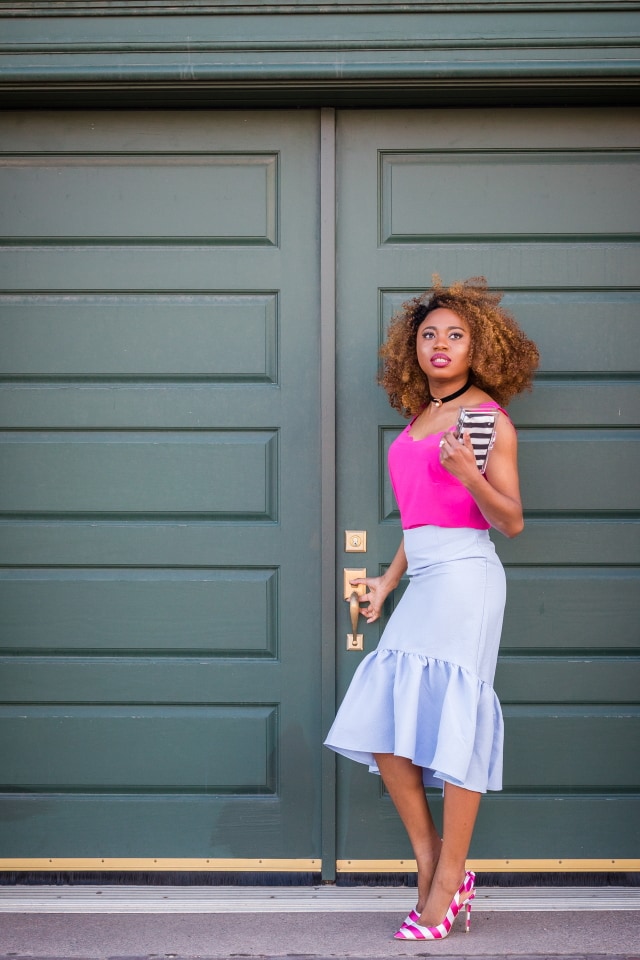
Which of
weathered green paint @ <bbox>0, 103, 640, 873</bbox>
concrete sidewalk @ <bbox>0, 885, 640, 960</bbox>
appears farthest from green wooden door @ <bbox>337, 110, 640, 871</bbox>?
concrete sidewalk @ <bbox>0, 885, 640, 960</bbox>

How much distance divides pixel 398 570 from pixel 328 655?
413mm

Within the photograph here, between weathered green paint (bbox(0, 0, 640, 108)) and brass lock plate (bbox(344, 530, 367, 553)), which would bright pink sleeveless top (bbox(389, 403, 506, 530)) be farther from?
weathered green paint (bbox(0, 0, 640, 108))

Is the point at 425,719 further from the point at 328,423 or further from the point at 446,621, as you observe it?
the point at 328,423

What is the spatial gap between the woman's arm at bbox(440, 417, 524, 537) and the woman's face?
0.23 m

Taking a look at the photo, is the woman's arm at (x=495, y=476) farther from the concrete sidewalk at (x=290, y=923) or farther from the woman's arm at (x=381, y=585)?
the concrete sidewalk at (x=290, y=923)

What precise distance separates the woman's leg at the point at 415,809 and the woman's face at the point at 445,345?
3.77 feet

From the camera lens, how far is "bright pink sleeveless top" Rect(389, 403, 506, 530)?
2.79 m

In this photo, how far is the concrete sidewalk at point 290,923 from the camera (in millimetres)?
2795

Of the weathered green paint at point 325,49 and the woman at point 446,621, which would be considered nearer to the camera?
the woman at point 446,621

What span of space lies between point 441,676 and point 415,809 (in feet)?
1.40

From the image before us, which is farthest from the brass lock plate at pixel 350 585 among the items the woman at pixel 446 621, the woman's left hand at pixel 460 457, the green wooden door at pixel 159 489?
the woman's left hand at pixel 460 457

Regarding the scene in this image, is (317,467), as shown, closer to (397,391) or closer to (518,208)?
A: (397,391)

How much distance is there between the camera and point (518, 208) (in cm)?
335

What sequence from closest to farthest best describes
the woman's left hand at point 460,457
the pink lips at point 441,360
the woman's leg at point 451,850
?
the woman's left hand at point 460,457, the woman's leg at point 451,850, the pink lips at point 441,360
